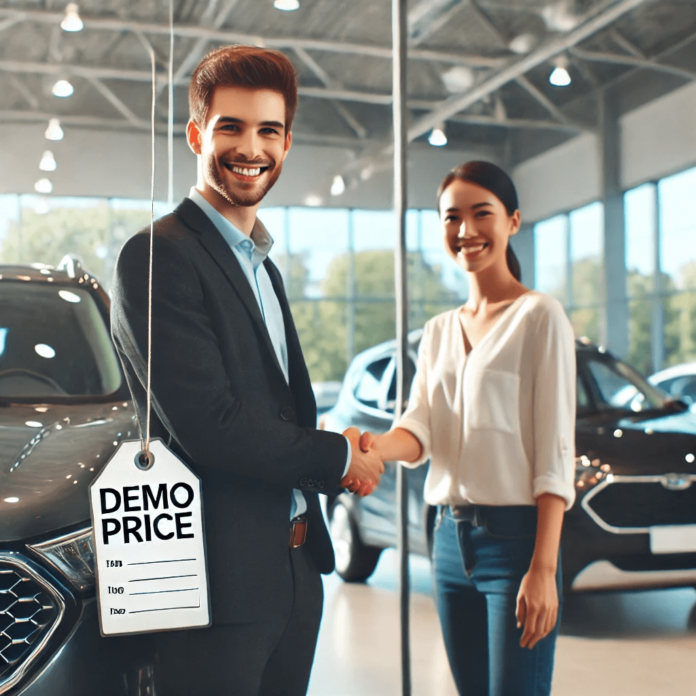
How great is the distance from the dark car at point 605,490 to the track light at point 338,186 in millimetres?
455

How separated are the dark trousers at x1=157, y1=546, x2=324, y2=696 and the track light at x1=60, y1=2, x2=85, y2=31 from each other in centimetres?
140

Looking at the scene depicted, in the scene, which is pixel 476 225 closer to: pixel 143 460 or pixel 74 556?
pixel 143 460

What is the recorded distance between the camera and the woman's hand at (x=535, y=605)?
1693mm

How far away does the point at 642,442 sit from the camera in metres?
2.52

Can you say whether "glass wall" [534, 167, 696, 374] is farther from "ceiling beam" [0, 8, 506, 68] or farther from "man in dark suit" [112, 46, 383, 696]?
"man in dark suit" [112, 46, 383, 696]

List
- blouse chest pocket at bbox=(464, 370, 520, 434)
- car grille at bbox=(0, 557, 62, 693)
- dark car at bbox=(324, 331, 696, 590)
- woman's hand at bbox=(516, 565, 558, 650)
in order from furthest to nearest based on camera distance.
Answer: dark car at bbox=(324, 331, 696, 590), blouse chest pocket at bbox=(464, 370, 520, 434), woman's hand at bbox=(516, 565, 558, 650), car grille at bbox=(0, 557, 62, 693)

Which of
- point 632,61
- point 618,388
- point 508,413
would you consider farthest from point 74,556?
point 632,61

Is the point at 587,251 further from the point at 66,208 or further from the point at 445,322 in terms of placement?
the point at 66,208

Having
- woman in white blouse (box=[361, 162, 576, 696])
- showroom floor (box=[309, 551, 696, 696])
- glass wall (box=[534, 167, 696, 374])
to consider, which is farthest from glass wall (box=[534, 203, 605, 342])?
showroom floor (box=[309, 551, 696, 696])

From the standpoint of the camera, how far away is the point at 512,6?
8.43 feet

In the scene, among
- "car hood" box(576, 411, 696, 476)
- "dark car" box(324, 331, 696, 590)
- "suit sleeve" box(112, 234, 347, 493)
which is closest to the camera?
"suit sleeve" box(112, 234, 347, 493)

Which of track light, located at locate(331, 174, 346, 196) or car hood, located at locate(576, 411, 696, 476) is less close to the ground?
track light, located at locate(331, 174, 346, 196)

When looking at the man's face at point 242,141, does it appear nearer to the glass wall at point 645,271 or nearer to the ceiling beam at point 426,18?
the ceiling beam at point 426,18

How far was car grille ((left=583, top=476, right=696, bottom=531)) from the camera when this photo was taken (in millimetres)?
2469
